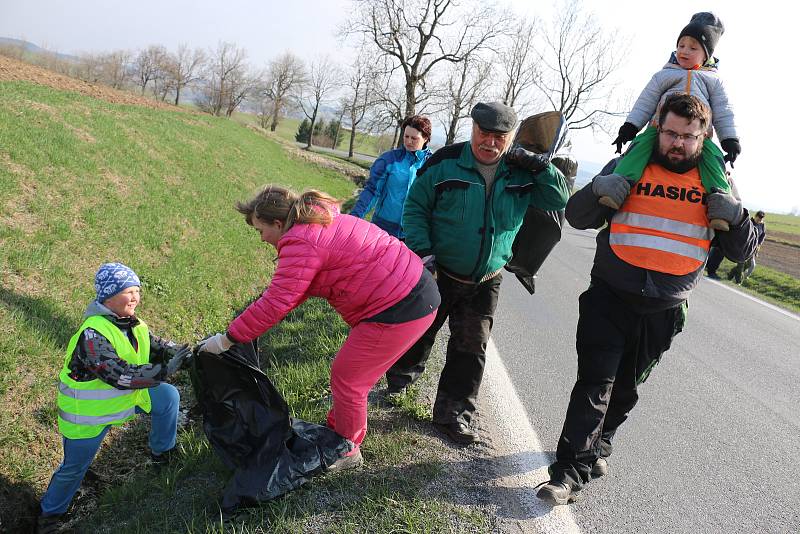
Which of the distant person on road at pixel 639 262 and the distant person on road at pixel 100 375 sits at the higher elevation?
the distant person on road at pixel 639 262

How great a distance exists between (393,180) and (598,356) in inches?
121

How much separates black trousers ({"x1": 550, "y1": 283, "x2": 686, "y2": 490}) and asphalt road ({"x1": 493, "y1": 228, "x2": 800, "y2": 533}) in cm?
23

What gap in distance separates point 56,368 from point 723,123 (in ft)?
16.3

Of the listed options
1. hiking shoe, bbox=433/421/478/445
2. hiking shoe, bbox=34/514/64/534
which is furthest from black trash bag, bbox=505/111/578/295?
hiking shoe, bbox=34/514/64/534

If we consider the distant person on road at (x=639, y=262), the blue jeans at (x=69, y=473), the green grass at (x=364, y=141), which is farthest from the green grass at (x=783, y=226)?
the blue jeans at (x=69, y=473)

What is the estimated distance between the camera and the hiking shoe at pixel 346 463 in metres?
2.89

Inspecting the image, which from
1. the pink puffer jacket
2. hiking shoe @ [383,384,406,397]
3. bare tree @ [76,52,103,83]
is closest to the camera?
the pink puffer jacket

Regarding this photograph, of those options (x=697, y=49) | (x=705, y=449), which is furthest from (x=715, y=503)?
(x=697, y=49)

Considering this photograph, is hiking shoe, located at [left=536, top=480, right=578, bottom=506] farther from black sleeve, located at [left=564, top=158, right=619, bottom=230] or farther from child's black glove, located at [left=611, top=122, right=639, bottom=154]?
child's black glove, located at [left=611, top=122, right=639, bottom=154]

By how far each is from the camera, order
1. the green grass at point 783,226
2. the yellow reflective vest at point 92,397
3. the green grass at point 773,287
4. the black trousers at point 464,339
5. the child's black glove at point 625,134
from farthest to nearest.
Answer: the green grass at point 783,226
the green grass at point 773,287
the black trousers at point 464,339
the child's black glove at point 625,134
the yellow reflective vest at point 92,397

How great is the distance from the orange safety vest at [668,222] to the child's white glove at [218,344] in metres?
2.14

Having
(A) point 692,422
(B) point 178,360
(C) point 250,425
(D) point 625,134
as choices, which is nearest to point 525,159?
(D) point 625,134

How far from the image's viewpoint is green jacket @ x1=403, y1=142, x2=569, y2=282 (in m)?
3.36

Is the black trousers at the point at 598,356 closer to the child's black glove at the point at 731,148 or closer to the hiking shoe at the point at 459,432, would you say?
the hiking shoe at the point at 459,432
